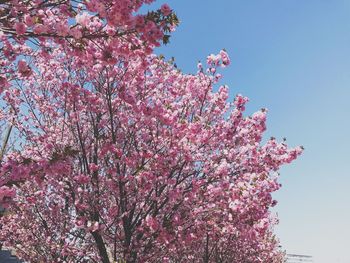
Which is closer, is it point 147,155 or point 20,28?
point 20,28

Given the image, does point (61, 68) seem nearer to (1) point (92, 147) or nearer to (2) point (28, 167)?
(1) point (92, 147)

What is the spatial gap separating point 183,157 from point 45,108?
4494 mm

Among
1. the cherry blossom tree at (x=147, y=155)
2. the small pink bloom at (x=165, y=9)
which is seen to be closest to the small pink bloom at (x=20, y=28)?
the small pink bloom at (x=165, y=9)

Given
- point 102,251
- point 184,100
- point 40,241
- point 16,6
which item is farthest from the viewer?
point 40,241

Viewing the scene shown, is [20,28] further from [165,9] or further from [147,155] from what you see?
[147,155]

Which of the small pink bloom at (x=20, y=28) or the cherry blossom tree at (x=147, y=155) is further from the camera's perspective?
the cherry blossom tree at (x=147, y=155)

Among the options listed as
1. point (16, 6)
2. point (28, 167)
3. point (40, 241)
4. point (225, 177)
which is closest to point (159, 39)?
point (16, 6)

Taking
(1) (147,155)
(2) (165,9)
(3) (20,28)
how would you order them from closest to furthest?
(3) (20,28) < (2) (165,9) < (1) (147,155)

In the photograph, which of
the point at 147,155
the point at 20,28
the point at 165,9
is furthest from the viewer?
the point at 147,155

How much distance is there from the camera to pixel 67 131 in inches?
406

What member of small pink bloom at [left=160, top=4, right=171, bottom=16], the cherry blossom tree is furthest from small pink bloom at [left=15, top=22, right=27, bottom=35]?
the cherry blossom tree

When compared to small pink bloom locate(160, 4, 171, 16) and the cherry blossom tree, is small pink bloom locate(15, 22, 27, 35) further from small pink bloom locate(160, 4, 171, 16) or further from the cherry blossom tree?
the cherry blossom tree

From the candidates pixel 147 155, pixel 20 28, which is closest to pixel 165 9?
pixel 20 28

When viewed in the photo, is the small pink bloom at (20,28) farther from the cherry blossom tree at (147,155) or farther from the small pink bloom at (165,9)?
the cherry blossom tree at (147,155)
